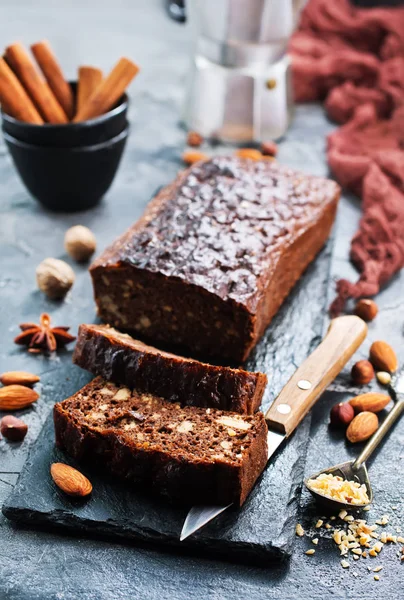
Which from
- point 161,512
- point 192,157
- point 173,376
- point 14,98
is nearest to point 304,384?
point 173,376

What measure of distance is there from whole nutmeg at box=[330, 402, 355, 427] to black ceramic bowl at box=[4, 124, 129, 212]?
5.91ft

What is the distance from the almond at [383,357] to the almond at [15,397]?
4.33 ft

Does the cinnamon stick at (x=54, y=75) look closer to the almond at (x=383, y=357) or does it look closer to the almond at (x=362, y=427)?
the almond at (x=383, y=357)

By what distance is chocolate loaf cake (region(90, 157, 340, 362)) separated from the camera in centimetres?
305

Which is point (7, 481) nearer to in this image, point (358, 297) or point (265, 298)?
point (265, 298)

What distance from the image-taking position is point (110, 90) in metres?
3.87

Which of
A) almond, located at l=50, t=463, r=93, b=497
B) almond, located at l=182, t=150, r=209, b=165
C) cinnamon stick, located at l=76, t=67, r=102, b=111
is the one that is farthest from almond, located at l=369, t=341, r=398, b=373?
cinnamon stick, located at l=76, t=67, r=102, b=111

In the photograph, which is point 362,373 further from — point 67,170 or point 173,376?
point 67,170

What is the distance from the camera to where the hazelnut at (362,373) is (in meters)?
3.06

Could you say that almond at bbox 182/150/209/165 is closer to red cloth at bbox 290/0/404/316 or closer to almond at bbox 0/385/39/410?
red cloth at bbox 290/0/404/316

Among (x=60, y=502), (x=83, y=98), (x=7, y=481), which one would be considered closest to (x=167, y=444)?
(x=60, y=502)

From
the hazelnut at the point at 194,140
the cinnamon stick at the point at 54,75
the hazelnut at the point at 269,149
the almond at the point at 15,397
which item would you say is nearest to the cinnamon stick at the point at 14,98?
the cinnamon stick at the point at 54,75

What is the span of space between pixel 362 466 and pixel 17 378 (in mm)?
1277

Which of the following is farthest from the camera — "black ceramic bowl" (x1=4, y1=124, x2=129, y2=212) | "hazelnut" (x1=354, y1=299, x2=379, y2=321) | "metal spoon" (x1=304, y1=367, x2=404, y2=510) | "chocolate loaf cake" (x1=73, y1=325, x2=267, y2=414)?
"black ceramic bowl" (x1=4, y1=124, x2=129, y2=212)
